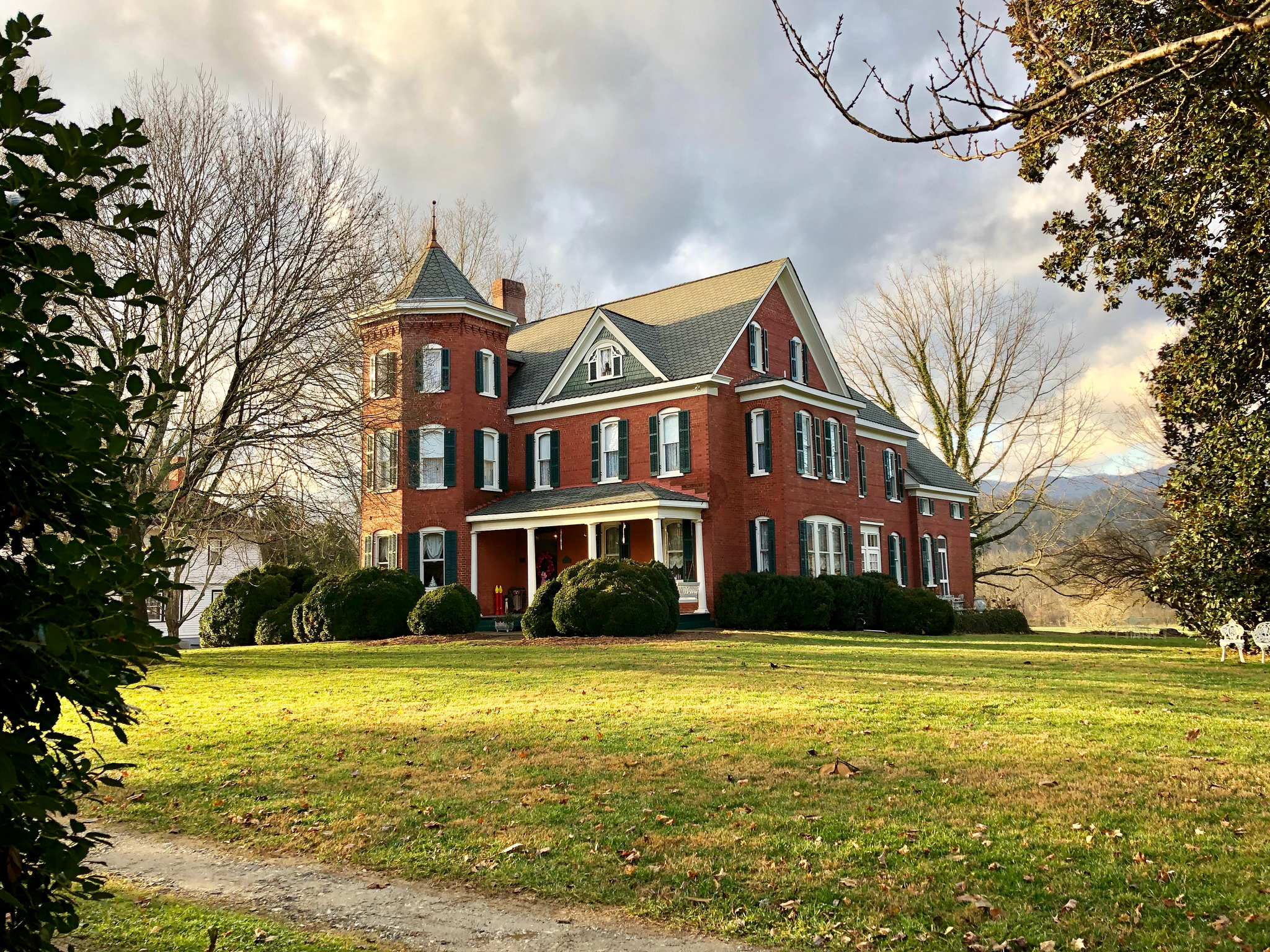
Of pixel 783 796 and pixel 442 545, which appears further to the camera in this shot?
pixel 442 545

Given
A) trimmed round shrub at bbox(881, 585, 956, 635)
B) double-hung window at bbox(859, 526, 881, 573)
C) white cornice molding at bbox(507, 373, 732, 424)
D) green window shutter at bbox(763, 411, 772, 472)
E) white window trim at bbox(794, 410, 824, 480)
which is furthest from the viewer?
double-hung window at bbox(859, 526, 881, 573)

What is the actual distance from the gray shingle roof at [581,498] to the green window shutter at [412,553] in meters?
1.90

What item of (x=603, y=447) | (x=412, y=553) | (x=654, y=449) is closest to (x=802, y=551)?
(x=654, y=449)

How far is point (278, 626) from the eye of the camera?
2556cm

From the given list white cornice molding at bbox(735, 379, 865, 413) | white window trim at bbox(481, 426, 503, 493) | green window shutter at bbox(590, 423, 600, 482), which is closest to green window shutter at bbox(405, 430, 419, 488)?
white window trim at bbox(481, 426, 503, 493)

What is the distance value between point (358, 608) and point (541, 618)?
486cm

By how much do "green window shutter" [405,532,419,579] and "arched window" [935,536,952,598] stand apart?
21.9 metres

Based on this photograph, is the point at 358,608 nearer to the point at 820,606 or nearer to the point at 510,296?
the point at 820,606

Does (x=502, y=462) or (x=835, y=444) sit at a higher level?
(x=835, y=444)

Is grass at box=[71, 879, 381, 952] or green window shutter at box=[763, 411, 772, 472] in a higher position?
green window shutter at box=[763, 411, 772, 472]

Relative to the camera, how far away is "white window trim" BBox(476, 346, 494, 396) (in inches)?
1222

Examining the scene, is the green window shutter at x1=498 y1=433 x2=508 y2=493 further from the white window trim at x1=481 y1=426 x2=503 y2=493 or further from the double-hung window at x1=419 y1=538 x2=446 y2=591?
the double-hung window at x1=419 y1=538 x2=446 y2=591

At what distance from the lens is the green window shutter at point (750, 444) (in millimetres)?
28906

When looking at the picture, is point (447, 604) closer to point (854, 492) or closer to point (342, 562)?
point (342, 562)
